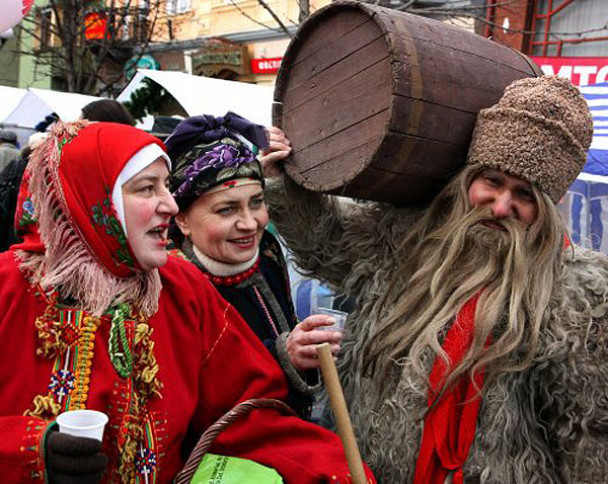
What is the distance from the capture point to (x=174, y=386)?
1822 millimetres

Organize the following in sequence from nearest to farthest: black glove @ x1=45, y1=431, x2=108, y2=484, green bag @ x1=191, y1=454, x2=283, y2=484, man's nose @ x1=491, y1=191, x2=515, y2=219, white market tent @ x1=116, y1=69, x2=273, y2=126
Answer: black glove @ x1=45, y1=431, x2=108, y2=484, green bag @ x1=191, y1=454, x2=283, y2=484, man's nose @ x1=491, y1=191, x2=515, y2=219, white market tent @ x1=116, y1=69, x2=273, y2=126

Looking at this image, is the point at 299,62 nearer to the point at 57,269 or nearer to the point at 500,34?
the point at 57,269

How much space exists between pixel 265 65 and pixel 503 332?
542 inches

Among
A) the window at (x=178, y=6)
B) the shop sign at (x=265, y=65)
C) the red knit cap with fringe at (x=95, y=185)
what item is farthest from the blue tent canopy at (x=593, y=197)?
the window at (x=178, y=6)

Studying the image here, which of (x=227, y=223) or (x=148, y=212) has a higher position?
(x=148, y=212)

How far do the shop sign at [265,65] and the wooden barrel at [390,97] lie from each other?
502 inches

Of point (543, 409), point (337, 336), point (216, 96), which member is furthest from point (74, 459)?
point (216, 96)

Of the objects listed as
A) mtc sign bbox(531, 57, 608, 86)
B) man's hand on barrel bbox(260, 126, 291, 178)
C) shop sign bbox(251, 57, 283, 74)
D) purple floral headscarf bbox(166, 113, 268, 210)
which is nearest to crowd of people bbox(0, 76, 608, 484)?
purple floral headscarf bbox(166, 113, 268, 210)

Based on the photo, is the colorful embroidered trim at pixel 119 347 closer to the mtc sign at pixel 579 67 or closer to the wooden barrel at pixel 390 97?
the wooden barrel at pixel 390 97

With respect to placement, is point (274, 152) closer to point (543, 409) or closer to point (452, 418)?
point (452, 418)

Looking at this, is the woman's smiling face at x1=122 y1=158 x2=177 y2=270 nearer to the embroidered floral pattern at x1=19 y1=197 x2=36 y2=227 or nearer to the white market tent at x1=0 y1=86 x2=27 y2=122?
the embroidered floral pattern at x1=19 y1=197 x2=36 y2=227

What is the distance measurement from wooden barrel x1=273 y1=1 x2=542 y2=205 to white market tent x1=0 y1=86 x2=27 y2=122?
9835 millimetres

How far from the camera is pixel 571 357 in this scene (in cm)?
177

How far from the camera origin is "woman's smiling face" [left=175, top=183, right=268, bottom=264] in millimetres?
2299
